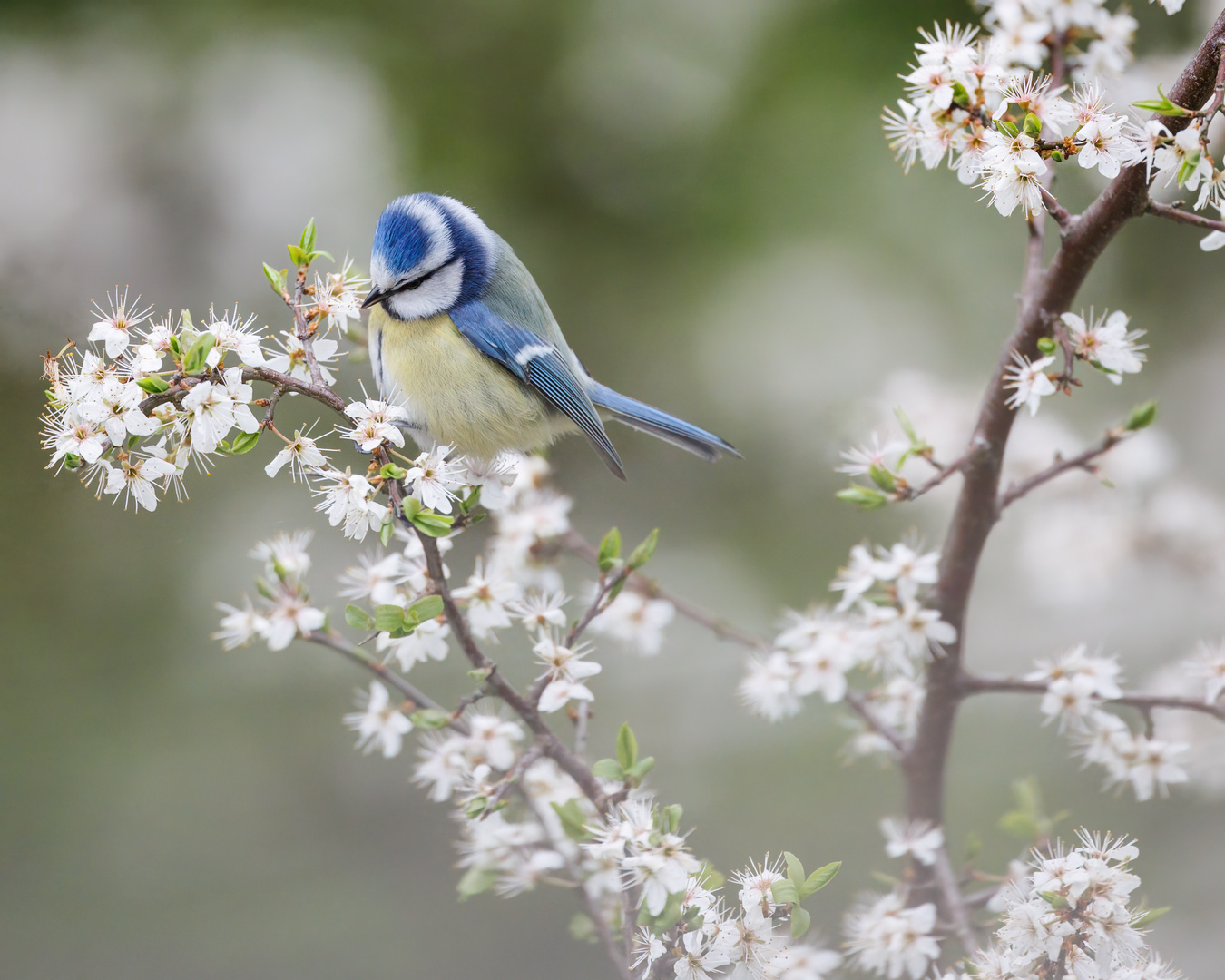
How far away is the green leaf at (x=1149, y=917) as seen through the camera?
1.31 ft

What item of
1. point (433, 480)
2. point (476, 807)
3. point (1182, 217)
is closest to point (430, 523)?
point (433, 480)

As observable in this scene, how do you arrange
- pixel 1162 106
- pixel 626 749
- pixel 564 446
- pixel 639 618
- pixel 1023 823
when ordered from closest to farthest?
pixel 1162 106, pixel 626 749, pixel 1023 823, pixel 639 618, pixel 564 446

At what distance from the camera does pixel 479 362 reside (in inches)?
24.9

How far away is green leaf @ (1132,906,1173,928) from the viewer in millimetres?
398

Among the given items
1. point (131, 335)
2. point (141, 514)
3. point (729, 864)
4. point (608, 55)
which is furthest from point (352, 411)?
point (608, 55)

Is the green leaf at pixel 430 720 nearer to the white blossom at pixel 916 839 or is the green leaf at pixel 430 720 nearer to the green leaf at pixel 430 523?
the green leaf at pixel 430 523

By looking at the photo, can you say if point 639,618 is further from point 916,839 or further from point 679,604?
point 916,839

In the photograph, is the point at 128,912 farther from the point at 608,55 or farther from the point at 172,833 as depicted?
the point at 608,55

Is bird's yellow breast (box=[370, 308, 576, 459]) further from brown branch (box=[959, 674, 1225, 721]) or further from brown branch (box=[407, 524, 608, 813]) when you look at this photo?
brown branch (box=[959, 674, 1225, 721])

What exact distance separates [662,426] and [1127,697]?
0.33 meters

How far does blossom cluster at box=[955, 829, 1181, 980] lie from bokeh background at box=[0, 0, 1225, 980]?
7.4 inches

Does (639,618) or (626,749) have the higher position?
(639,618)

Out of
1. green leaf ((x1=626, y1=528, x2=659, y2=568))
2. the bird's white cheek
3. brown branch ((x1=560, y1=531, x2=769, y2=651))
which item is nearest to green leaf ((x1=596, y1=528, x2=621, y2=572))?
green leaf ((x1=626, y1=528, x2=659, y2=568))

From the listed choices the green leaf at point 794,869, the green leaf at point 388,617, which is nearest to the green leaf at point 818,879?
the green leaf at point 794,869
